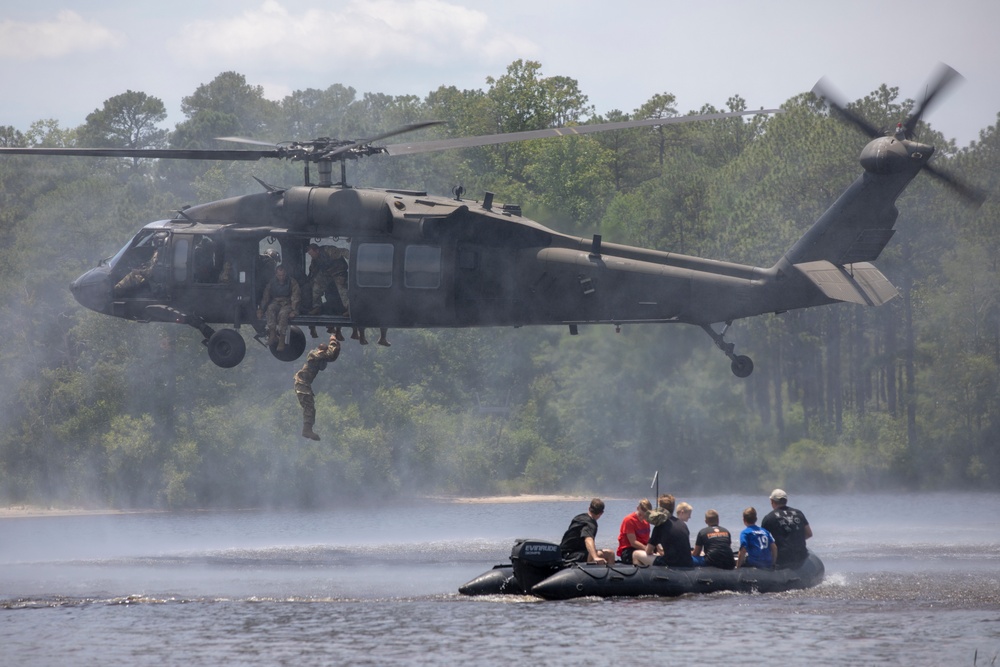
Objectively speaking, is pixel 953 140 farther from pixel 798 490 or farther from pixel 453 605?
pixel 453 605

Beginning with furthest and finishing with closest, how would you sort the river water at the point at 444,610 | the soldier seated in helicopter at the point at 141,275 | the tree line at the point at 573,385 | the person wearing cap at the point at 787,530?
the tree line at the point at 573,385 → the soldier seated in helicopter at the point at 141,275 → the person wearing cap at the point at 787,530 → the river water at the point at 444,610

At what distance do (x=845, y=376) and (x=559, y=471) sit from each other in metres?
14.0

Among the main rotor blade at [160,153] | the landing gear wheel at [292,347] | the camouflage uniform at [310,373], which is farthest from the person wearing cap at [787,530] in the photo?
the main rotor blade at [160,153]

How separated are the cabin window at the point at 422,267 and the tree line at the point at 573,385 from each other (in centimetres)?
3177

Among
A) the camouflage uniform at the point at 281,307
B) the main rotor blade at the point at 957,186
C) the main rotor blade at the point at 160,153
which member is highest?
the main rotor blade at the point at 160,153

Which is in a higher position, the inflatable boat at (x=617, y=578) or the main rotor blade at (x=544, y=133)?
the main rotor blade at (x=544, y=133)

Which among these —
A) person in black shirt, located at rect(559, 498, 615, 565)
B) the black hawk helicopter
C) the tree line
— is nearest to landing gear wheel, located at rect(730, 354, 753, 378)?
the black hawk helicopter

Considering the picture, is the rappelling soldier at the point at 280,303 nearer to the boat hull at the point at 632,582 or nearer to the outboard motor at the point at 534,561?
the outboard motor at the point at 534,561

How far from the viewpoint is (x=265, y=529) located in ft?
174

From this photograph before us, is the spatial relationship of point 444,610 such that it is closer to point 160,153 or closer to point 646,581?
point 646,581

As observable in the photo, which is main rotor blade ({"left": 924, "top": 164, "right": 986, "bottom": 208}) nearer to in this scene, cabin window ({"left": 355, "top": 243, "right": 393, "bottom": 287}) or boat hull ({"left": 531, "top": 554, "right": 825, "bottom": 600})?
boat hull ({"left": 531, "top": 554, "right": 825, "bottom": 600})

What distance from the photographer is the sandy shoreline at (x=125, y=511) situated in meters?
65.5

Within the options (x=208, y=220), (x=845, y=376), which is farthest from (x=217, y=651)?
(x=845, y=376)

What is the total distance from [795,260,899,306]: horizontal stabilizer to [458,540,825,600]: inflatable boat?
195 inches
